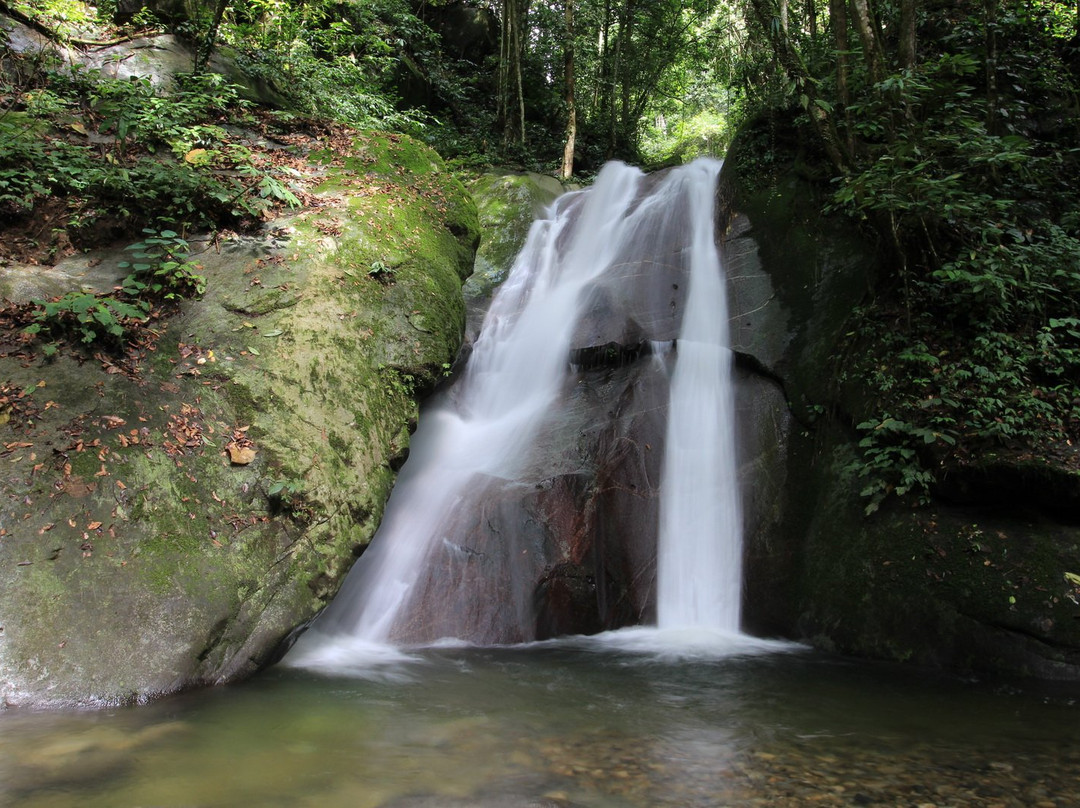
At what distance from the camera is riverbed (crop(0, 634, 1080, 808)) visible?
290cm

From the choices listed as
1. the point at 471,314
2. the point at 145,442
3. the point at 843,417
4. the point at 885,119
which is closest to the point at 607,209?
the point at 471,314

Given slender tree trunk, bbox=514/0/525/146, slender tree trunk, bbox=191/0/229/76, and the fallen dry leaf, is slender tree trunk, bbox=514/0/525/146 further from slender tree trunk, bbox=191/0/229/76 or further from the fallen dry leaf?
the fallen dry leaf

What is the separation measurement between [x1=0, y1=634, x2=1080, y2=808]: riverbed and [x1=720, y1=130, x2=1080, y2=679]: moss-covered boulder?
1.43ft

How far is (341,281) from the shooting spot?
6684 mm

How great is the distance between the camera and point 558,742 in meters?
3.51

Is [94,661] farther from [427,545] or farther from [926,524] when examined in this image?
[926,524]

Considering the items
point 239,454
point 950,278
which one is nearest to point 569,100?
point 950,278

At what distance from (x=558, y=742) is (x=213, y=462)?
3236 mm

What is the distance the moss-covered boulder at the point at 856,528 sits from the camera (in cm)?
482

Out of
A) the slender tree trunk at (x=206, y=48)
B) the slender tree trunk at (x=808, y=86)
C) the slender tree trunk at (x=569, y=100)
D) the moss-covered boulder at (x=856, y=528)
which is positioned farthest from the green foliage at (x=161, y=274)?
the slender tree trunk at (x=569, y=100)

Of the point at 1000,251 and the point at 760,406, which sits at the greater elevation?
the point at 1000,251

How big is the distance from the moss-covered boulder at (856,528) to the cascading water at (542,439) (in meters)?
0.41

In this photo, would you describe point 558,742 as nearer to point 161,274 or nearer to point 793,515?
point 793,515

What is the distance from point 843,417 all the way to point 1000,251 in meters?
2.06
